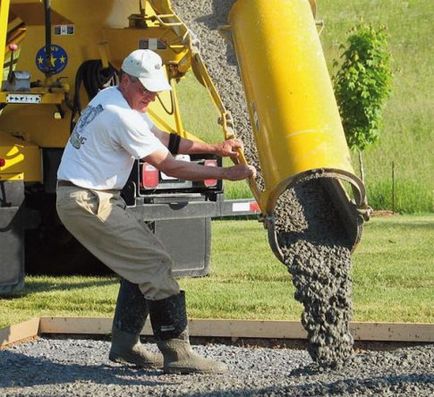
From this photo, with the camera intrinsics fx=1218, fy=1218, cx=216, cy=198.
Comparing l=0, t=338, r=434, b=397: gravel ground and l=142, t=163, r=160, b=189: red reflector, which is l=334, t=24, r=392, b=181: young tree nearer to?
l=142, t=163, r=160, b=189: red reflector

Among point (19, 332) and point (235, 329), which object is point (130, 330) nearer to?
point (235, 329)

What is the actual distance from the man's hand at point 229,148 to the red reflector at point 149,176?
2.83 metres

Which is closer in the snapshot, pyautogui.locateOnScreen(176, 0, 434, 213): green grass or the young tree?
the young tree

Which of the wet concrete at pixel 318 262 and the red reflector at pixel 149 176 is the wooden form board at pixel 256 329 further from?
the red reflector at pixel 149 176

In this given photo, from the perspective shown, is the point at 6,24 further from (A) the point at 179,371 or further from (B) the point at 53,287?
(A) the point at 179,371

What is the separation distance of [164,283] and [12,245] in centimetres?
318

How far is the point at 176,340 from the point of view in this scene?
712 centimetres

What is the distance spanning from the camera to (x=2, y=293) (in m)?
→ 9.91

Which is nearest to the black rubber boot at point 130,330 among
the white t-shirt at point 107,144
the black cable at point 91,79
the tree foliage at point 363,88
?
the white t-shirt at point 107,144

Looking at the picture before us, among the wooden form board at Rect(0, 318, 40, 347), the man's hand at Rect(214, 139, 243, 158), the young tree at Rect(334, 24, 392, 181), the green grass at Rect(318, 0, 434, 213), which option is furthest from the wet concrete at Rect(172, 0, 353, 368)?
the young tree at Rect(334, 24, 392, 181)

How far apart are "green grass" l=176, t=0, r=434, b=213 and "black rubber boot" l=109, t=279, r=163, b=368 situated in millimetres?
9776

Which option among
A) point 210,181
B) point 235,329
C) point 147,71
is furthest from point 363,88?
point 147,71

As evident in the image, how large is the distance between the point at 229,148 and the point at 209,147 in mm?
143

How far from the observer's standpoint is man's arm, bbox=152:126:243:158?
708cm
